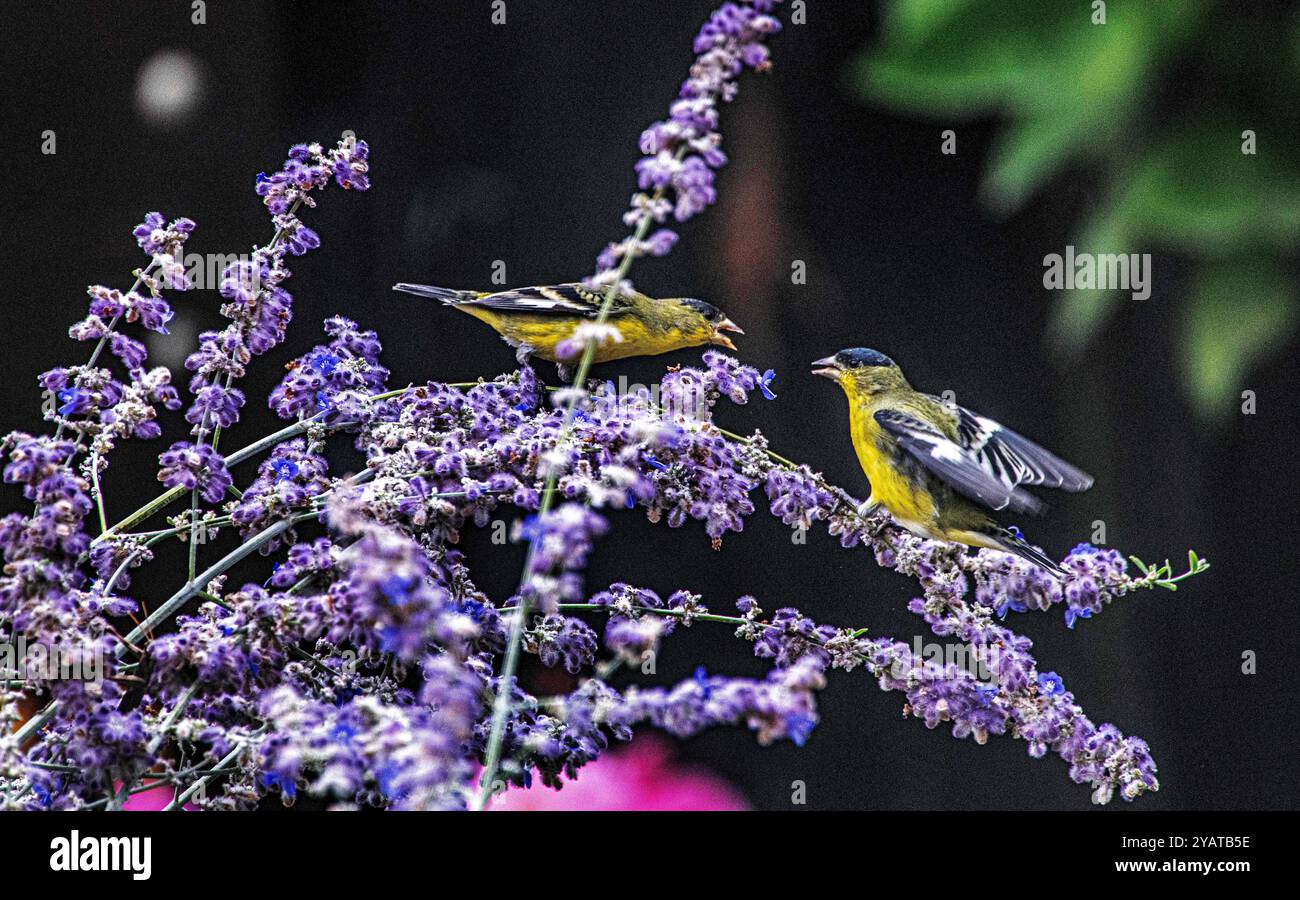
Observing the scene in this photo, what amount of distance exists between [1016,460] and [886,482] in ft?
0.31

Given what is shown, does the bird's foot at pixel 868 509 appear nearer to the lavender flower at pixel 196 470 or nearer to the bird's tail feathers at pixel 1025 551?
the bird's tail feathers at pixel 1025 551

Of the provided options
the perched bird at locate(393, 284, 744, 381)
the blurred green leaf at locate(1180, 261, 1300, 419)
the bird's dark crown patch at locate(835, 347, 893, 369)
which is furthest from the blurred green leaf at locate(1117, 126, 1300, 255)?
the perched bird at locate(393, 284, 744, 381)

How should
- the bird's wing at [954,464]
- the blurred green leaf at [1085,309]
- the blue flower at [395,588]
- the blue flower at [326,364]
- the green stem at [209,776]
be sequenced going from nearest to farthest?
the blue flower at [395,588] < the green stem at [209,776] < the blue flower at [326,364] < the bird's wing at [954,464] < the blurred green leaf at [1085,309]

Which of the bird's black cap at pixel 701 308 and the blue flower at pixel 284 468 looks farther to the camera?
the bird's black cap at pixel 701 308

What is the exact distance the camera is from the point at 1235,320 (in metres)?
1.47

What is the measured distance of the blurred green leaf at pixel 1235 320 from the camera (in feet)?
4.75

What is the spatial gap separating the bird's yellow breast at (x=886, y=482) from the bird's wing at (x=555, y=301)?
0.68 feet

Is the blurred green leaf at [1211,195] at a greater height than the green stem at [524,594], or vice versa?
the blurred green leaf at [1211,195]

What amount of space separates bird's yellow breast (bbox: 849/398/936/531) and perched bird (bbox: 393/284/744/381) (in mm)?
122

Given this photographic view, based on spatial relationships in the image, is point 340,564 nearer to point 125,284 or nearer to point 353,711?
point 353,711

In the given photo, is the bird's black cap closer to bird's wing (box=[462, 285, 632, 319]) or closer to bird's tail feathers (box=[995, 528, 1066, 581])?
bird's wing (box=[462, 285, 632, 319])

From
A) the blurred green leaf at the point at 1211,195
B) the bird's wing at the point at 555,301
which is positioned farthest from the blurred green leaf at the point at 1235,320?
the bird's wing at the point at 555,301

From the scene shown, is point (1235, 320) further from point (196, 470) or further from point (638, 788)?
point (196, 470)

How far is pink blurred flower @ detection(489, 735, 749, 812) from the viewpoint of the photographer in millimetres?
1035
